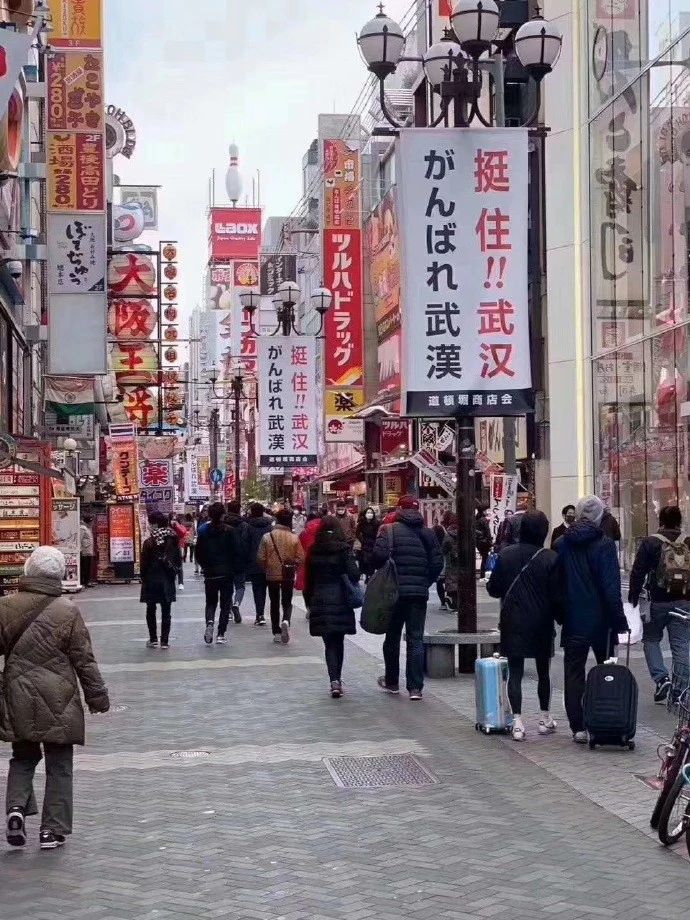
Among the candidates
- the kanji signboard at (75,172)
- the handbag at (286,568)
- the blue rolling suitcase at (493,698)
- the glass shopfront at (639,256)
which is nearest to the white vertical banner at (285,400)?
the kanji signboard at (75,172)

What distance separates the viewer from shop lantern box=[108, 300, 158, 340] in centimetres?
5122

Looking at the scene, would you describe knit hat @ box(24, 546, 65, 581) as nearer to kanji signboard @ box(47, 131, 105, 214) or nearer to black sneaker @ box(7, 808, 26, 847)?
black sneaker @ box(7, 808, 26, 847)

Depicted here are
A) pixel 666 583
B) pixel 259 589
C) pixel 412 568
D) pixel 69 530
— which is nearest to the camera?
pixel 666 583

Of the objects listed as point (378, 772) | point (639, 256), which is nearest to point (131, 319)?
point (639, 256)

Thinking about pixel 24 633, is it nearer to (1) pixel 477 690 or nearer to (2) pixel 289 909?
(2) pixel 289 909

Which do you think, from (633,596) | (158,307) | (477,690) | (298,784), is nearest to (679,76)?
(633,596)

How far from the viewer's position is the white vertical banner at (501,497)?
24.8m

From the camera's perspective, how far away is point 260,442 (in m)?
33.7

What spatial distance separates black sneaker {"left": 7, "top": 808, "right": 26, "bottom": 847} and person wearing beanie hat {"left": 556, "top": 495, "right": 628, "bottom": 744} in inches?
186

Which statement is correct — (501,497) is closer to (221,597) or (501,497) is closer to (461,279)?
(221,597)

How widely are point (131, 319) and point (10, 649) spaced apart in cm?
4449

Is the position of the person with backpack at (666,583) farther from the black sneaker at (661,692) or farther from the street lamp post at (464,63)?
the street lamp post at (464,63)

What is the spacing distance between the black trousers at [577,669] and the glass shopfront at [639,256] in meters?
10.00

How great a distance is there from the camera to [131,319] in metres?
51.4
